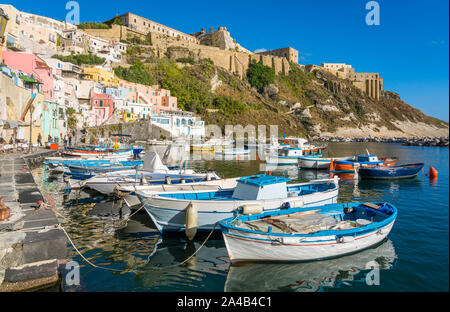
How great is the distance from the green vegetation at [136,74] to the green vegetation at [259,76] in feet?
148

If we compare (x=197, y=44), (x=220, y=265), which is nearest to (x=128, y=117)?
(x=220, y=265)

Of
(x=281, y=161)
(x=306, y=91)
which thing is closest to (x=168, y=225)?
(x=281, y=161)

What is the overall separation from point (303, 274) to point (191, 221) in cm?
440

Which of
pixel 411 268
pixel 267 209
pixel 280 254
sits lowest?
pixel 411 268

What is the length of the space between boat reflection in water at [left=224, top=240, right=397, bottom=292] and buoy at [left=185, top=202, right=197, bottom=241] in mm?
2442

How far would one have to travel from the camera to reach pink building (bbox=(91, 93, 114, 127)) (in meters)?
54.5

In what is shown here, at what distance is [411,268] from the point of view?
8.55 meters

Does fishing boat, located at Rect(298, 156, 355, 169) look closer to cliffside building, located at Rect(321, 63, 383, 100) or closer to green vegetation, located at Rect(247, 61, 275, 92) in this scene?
green vegetation, located at Rect(247, 61, 275, 92)

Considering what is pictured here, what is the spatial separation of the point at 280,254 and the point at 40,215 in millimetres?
8006

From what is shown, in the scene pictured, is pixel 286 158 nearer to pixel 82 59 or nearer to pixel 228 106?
pixel 228 106

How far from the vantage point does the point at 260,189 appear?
11.1 metres

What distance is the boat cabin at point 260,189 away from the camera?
36.7ft
